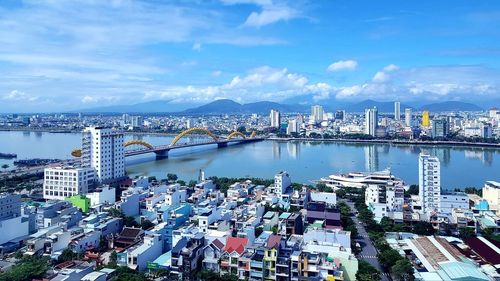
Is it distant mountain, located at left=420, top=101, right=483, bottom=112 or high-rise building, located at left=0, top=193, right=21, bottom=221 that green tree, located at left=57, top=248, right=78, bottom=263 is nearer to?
high-rise building, located at left=0, top=193, right=21, bottom=221

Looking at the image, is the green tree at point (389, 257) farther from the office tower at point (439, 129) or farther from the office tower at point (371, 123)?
the office tower at point (371, 123)

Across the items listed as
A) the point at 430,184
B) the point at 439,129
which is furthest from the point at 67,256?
the point at 439,129

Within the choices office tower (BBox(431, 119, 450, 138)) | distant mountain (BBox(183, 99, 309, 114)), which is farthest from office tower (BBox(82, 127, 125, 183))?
distant mountain (BBox(183, 99, 309, 114))

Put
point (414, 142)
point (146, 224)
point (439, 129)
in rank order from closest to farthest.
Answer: point (146, 224), point (414, 142), point (439, 129)

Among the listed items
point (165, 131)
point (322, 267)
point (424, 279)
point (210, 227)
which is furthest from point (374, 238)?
point (165, 131)

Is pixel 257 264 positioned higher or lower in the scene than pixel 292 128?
lower

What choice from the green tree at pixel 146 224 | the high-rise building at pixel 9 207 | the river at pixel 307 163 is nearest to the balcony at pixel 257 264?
the green tree at pixel 146 224

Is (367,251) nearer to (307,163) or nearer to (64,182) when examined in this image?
(64,182)
